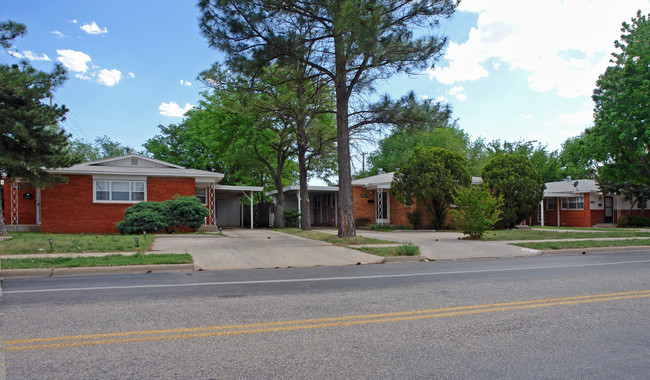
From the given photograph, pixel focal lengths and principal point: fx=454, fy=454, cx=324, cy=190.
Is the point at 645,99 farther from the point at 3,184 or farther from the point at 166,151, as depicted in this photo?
the point at 166,151

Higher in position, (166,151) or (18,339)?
(166,151)

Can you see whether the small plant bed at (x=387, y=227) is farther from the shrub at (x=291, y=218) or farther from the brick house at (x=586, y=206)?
the brick house at (x=586, y=206)

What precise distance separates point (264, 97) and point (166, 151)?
25900mm

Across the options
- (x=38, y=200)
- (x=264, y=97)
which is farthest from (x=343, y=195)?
(x=38, y=200)

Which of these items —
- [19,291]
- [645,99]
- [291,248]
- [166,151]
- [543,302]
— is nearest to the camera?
[543,302]

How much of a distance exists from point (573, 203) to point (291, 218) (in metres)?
22.5

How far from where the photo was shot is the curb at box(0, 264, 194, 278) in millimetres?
9391

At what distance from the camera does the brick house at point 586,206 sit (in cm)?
3462

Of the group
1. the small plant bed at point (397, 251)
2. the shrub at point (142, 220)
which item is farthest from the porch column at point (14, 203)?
the small plant bed at point (397, 251)

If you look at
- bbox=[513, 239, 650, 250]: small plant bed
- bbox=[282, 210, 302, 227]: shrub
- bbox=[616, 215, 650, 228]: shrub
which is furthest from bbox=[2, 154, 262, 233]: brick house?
bbox=[616, 215, 650, 228]: shrub

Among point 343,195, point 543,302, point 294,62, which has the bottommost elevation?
point 543,302

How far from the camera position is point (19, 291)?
7.49 m

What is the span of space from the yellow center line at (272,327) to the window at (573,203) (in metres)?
32.5

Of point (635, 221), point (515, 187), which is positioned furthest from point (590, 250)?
point (635, 221)
